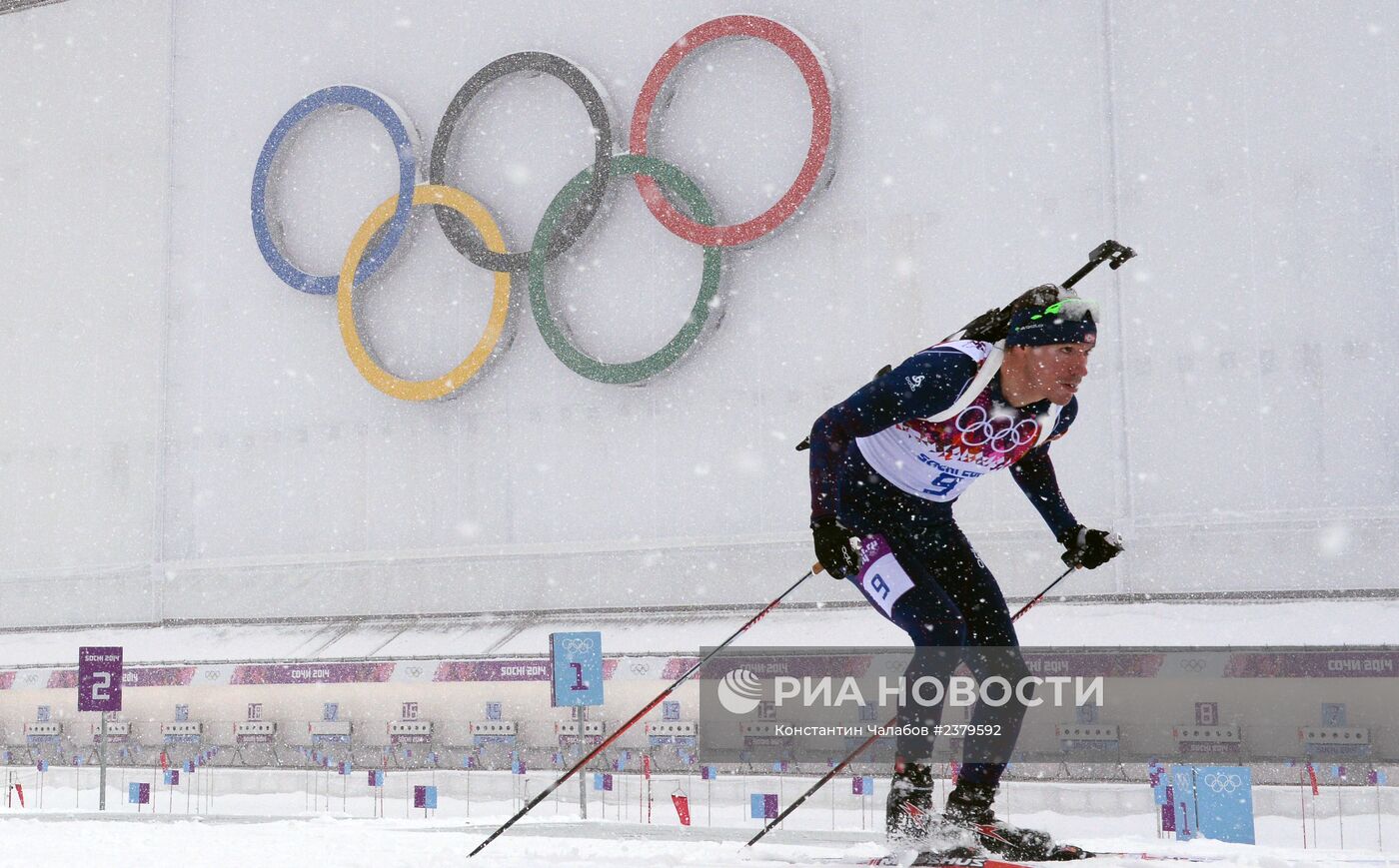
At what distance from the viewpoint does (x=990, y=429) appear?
465cm

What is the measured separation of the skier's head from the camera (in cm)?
445

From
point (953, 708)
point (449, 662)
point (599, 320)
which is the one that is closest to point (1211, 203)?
point (953, 708)

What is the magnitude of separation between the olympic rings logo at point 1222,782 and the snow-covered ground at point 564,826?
72 centimetres

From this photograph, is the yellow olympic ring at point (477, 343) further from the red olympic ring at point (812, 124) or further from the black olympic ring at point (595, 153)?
the red olympic ring at point (812, 124)

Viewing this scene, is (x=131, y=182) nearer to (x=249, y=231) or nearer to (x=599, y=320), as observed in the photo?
(x=249, y=231)

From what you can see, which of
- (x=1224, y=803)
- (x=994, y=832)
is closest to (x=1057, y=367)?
(x=994, y=832)

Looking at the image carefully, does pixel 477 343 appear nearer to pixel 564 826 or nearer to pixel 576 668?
pixel 576 668

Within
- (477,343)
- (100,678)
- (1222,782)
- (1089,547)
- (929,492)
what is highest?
Result: (477,343)

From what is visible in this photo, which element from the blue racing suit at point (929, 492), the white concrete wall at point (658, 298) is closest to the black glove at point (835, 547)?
the blue racing suit at point (929, 492)

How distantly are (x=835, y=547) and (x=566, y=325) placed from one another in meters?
17.1

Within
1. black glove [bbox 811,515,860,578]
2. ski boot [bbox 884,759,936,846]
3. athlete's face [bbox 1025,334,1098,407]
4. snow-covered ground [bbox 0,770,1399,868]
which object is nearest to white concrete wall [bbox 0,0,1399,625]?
snow-covered ground [bbox 0,770,1399,868]

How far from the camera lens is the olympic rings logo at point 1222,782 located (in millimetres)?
9290

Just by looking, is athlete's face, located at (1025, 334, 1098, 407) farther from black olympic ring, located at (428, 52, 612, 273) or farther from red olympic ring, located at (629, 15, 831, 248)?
black olympic ring, located at (428, 52, 612, 273)

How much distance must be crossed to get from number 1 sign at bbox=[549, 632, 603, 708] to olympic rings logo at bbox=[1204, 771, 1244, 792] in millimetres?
6062
